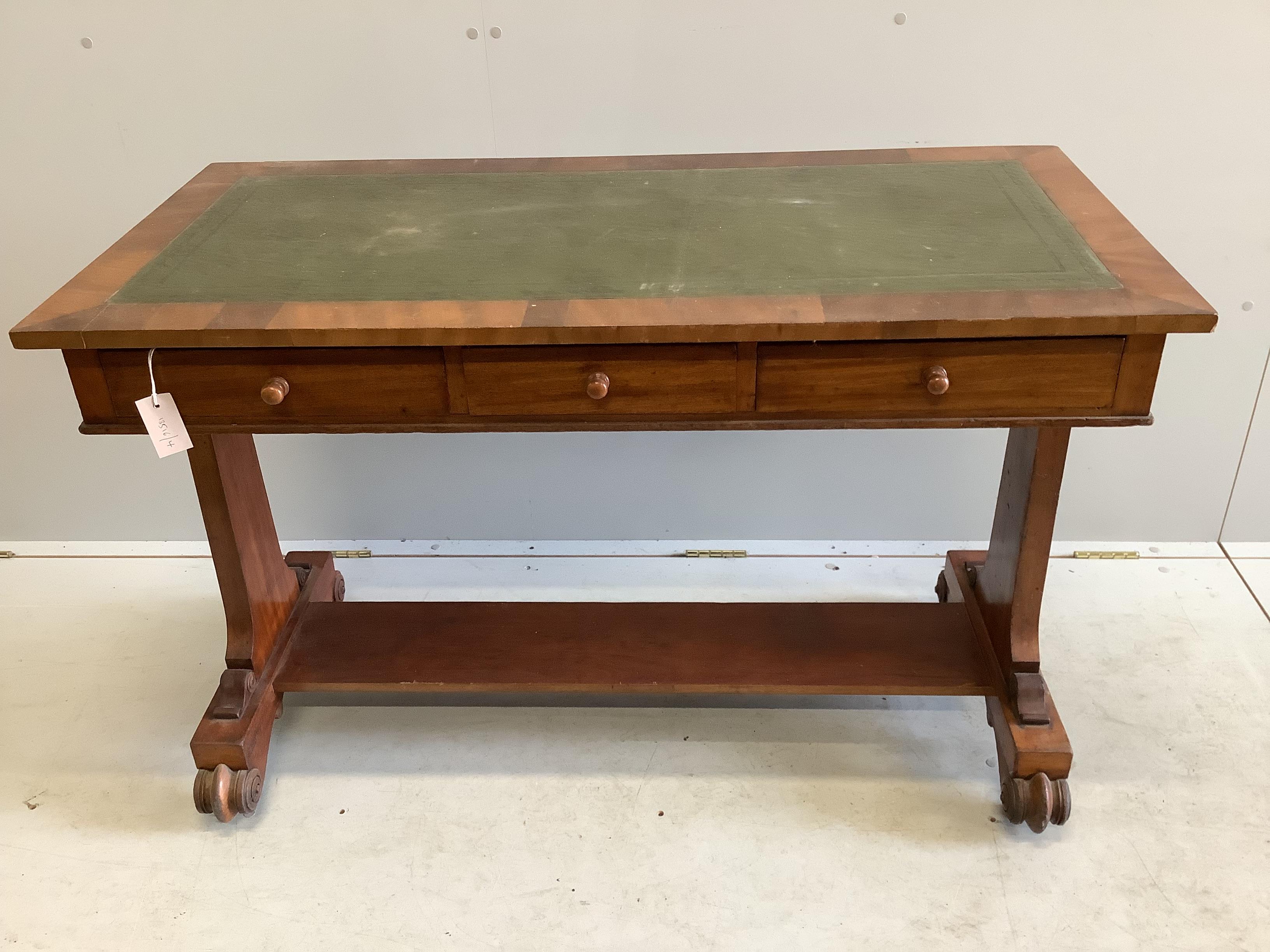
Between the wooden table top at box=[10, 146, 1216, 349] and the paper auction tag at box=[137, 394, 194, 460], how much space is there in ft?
0.32

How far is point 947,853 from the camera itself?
1792 mm

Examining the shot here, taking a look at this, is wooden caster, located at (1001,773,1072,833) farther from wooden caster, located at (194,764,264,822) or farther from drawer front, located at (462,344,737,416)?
wooden caster, located at (194,764,264,822)

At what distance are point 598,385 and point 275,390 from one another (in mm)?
453

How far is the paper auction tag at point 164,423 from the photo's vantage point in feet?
4.84


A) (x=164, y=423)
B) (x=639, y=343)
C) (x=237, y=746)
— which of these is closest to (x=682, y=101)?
(x=639, y=343)

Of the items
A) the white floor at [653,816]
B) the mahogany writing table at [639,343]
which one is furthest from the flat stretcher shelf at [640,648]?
the white floor at [653,816]

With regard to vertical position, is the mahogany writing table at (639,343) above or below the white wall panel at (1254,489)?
above

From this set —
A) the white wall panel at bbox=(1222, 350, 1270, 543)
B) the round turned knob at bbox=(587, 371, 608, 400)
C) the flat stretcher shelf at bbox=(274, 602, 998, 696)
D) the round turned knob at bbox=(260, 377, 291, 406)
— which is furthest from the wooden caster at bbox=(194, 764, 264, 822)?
the white wall panel at bbox=(1222, 350, 1270, 543)

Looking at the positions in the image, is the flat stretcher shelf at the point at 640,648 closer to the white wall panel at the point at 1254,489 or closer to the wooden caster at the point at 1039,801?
the wooden caster at the point at 1039,801

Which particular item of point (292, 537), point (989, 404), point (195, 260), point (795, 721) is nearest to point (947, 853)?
point (795, 721)

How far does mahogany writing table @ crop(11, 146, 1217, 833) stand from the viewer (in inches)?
55.4

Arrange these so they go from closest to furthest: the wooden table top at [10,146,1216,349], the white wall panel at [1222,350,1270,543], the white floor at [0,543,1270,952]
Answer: the wooden table top at [10,146,1216,349]
the white floor at [0,543,1270,952]
the white wall panel at [1222,350,1270,543]

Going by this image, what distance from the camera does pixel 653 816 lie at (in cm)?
188

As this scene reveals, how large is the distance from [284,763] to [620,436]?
1.04m
